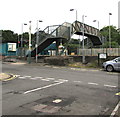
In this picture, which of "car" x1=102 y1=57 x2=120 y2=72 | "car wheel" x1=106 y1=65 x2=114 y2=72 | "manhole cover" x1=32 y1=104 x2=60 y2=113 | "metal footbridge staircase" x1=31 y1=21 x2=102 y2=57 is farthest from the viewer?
"metal footbridge staircase" x1=31 y1=21 x2=102 y2=57

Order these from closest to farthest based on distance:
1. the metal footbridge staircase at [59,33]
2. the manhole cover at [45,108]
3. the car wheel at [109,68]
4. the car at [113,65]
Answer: the manhole cover at [45,108] → the car at [113,65] → the car wheel at [109,68] → the metal footbridge staircase at [59,33]

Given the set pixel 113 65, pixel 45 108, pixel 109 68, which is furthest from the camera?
pixel 109 68

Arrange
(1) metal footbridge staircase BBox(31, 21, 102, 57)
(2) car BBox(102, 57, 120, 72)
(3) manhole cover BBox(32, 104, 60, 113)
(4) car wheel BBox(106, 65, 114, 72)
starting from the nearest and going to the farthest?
(3) manhole cover BBox(32, 104, 60, 113), (2) car BBox(102, 57, 120, 72), (4) car wheel BBox(106, 65, 114, 72), (1) metal footbridge staircase BBox(31, 21, 102, 57)

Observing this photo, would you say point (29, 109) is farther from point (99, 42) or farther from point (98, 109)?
point (99, 42)

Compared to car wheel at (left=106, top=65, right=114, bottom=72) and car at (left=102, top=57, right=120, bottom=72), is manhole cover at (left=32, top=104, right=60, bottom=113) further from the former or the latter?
car wheel at (left=106, top=65, right=114, bottom=72)

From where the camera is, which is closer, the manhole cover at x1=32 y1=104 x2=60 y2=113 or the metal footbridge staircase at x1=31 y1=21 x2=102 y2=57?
the manhole cover at x1=32 y1=104 x2=60 y2=113

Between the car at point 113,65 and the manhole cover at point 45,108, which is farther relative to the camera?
the car at point 113,65

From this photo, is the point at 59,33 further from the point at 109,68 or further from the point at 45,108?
the point at 45,108

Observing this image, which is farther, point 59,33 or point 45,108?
point 59,33

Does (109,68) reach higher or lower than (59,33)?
lower

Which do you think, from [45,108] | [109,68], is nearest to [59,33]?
[109,68]

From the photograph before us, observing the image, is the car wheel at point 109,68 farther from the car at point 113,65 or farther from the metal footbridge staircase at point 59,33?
the metal footbridge staircase at point 59,33

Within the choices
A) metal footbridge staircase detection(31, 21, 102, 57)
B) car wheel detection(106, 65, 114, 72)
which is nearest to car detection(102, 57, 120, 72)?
car wheel detection(106, 65, 114, 72)

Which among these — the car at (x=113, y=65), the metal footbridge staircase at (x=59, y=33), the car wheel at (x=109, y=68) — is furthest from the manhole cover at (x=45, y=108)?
the metal footbridge staircase at (x=59, y=33)
